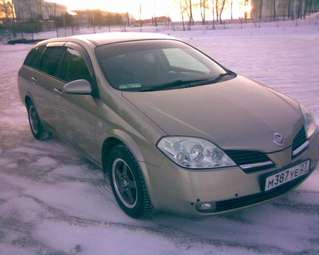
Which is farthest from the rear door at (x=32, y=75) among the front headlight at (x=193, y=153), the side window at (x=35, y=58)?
Result: the front headlight at (x=193, y=153)

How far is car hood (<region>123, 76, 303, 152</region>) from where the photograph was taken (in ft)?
8.86

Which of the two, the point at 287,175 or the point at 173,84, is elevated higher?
the point at 173,84

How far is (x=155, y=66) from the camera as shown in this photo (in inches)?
151

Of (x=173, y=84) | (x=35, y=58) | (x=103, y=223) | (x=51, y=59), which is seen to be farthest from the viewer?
(x=35, y=58)

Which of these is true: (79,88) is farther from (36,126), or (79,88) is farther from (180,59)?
(36,126)

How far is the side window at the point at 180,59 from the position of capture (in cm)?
415

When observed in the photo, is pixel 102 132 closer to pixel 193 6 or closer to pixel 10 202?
pixel 10 202

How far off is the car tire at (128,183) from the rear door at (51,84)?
1.35m

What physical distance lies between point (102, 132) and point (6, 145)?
272cm

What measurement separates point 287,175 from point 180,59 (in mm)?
2084

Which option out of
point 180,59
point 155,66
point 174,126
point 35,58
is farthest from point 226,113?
point 35,58

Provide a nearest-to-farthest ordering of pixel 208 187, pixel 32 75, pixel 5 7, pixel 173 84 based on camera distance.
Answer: pixel 208 187
pixel 173 84
pixel 32 75
pixel 5 7

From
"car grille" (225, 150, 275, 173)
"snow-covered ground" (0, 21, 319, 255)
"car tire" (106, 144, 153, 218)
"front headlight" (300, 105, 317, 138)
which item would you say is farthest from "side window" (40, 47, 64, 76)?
"front headlight" (300, 105, 317, 138)

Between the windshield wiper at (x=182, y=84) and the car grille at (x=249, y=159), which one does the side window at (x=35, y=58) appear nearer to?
the windshield wiper at (x=182, y=84)
